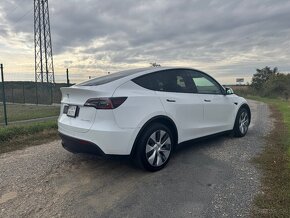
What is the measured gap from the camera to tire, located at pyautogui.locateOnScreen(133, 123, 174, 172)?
4190 mm

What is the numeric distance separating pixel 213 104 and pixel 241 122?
1.47 meters

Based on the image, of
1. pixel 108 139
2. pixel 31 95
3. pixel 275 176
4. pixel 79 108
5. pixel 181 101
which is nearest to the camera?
pixel 108 139

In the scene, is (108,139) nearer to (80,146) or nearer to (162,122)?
(80,146)

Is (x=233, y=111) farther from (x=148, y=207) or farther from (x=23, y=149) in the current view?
(x=23, y=149)

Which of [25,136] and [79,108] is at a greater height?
[79,108]

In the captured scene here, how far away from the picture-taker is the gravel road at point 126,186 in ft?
10.9

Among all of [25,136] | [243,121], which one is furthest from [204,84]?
[25,136]

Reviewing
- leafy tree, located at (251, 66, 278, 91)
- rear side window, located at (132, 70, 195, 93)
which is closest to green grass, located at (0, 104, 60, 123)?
rear side window, located at (132, 70, 195, 93)

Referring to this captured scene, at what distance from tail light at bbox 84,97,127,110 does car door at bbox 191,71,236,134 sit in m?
1.95

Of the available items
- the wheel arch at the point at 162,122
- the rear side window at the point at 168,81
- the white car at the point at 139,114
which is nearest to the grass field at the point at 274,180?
the white car at the point at 139,114

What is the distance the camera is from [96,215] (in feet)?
10.5

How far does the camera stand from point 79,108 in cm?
427

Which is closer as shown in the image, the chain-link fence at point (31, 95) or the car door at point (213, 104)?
the car door at point (213, 104)

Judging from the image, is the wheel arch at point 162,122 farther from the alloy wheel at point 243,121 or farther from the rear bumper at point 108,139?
the alloy wheel at point 243,121
